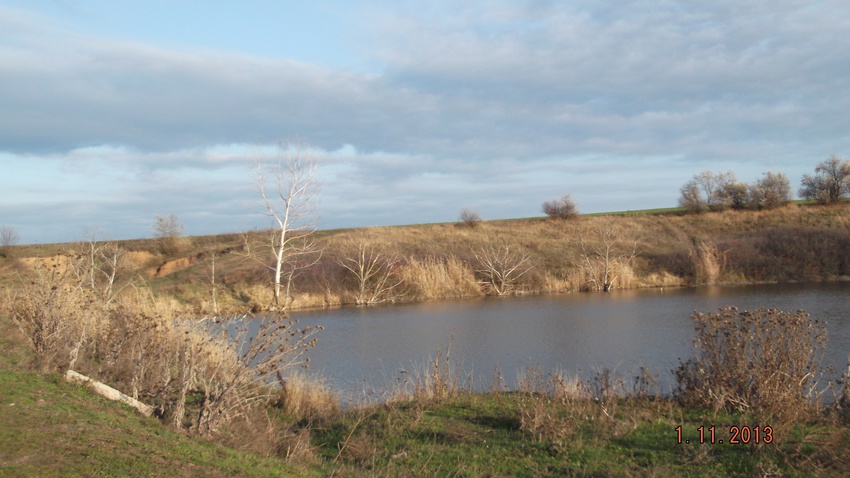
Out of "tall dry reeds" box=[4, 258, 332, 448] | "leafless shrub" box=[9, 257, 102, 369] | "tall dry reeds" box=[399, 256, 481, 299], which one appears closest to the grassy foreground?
"leafless shrub" box=[9, 257, 102, 369]

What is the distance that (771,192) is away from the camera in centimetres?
5894

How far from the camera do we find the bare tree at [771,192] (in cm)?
5808

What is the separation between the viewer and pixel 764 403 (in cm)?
802

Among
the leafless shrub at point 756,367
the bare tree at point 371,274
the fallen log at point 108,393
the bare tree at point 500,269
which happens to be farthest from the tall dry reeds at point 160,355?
the bare tree at point 500,269

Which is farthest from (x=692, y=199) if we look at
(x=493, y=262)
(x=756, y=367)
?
(x=756, y=367)

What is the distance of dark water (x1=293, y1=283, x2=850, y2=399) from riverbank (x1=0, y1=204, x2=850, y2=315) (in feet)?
8.96

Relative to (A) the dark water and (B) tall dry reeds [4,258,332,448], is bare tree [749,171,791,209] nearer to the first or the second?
(A) the dark water

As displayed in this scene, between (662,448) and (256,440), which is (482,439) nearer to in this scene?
(662,448)

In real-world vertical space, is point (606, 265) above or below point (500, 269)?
above

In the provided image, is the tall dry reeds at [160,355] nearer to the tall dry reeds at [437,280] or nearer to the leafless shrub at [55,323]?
the leafless shrub at [55,323]

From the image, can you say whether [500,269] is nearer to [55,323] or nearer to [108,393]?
[55,323]

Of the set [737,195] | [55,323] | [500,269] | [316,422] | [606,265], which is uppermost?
[737,195]

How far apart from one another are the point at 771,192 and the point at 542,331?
4898cm

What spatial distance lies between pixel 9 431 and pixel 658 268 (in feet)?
135
